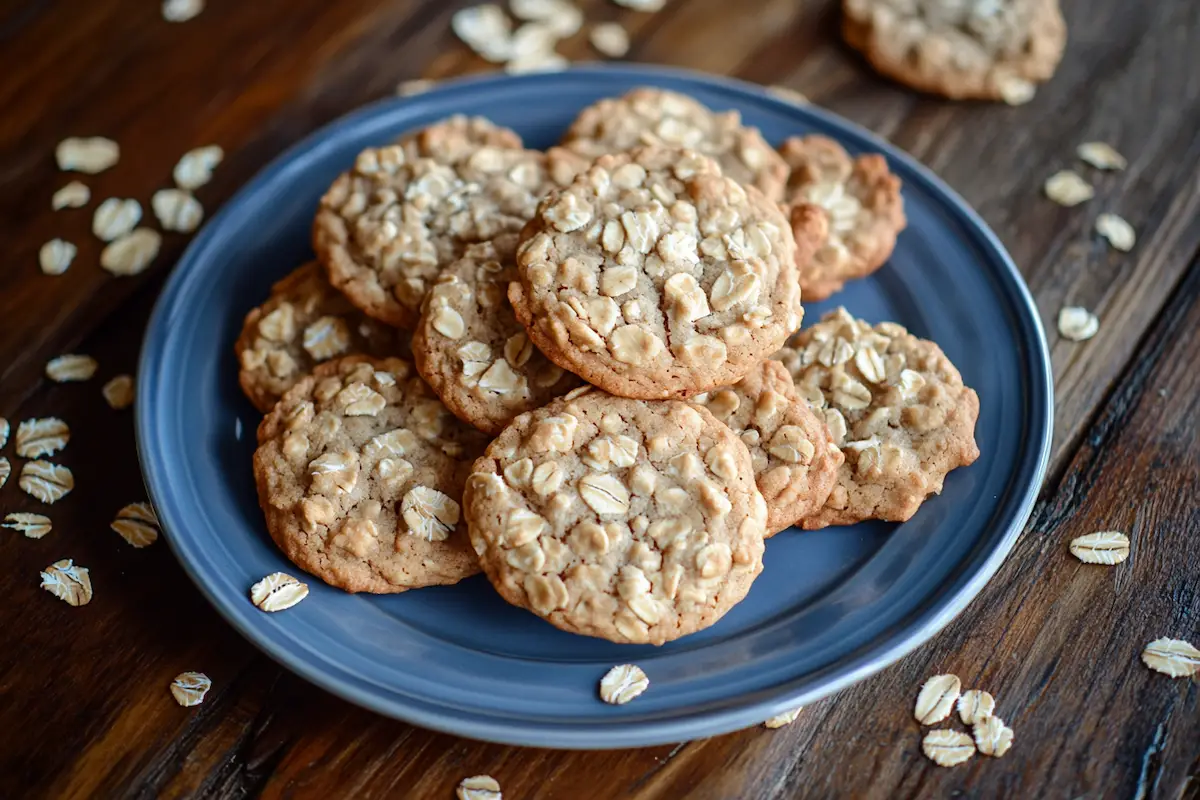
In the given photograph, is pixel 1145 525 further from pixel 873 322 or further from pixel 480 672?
pixel 480 672

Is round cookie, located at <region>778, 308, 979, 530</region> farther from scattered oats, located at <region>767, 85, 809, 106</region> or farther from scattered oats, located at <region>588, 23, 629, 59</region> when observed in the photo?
scattered oats, located at <region>588, 23, 629, 59</region>

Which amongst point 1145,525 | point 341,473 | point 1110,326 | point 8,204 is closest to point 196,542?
point 341,473

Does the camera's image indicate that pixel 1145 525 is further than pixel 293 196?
No

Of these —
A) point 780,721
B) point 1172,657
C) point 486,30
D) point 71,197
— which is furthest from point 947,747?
point 71,197

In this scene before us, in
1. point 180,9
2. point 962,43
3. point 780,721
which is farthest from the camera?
point 180,9

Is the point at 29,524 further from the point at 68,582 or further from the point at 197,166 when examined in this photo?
the point at 197,166

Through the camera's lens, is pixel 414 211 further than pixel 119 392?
No

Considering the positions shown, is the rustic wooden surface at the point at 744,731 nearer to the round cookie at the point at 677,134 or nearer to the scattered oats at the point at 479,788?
the scattered oats at the point at 479,788
